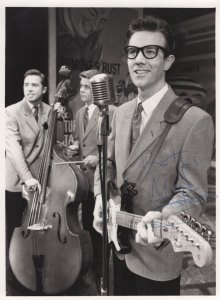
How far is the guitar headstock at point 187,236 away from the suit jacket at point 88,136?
44 centimetres

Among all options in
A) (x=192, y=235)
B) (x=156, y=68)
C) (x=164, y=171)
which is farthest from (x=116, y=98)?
(x=192, y=235)

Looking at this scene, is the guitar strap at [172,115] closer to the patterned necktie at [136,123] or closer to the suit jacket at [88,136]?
the patterned necktie at [136,123]

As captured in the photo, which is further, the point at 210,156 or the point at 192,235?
the point at 210,156

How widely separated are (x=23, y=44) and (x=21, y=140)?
42cm

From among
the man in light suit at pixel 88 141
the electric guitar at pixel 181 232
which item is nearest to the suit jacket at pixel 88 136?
the man in light suit at pixel 88 141

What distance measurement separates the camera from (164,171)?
1982 millimetres

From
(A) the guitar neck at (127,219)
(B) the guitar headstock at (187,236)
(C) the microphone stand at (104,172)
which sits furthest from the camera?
(A) the guitar neck at (127,219)

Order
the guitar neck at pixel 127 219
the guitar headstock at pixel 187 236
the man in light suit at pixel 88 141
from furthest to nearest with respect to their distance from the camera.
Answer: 1. the man in light suit at pixel 88 141
2. the guitar neck at pixel 127 219
3. the guitar headstock at pixel 187 236

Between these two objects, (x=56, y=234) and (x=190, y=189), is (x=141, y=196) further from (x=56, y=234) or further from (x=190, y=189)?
(x=56, y=234)

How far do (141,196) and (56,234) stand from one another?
0.40 m

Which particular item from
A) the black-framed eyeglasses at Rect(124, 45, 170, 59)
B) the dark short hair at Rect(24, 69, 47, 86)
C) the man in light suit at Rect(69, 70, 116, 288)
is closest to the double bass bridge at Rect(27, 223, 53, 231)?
the man in light suit at Rect(69, 70, 116, 288)

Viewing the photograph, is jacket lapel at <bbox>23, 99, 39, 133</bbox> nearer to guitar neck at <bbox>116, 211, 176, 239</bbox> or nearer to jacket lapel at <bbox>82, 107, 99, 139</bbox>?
jacket lapel at <bbox>82, 107, 99, 139</bbox>

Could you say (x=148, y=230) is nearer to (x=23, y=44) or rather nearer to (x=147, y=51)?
(x=147, y=51)

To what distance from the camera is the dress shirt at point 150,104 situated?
6.61 ft
